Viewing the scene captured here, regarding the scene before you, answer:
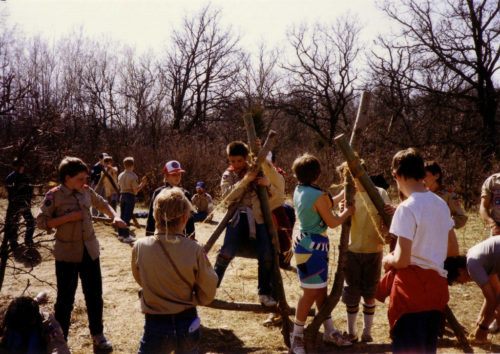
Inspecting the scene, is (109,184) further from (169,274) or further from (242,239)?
(169,274)

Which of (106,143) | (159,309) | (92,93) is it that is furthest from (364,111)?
(92,93)

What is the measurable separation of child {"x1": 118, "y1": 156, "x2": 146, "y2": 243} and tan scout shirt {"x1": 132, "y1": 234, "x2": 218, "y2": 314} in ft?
22.6

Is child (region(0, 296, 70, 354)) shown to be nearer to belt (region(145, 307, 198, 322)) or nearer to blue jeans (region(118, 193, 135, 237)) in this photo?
belt (region(145, 307, 198, 322))

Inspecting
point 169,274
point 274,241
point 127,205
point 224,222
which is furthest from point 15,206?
point 127,205

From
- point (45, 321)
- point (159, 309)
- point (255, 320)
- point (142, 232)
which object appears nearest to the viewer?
point (159, 309)

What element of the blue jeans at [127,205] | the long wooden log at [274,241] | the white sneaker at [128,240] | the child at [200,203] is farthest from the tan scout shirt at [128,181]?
the long wooden log at [274,241]

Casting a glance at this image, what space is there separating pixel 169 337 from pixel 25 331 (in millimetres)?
954

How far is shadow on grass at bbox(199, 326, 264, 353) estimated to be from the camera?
400 centimetres

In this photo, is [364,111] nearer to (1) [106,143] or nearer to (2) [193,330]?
(2) [193,330]

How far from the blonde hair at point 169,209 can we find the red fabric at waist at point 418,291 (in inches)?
56.4

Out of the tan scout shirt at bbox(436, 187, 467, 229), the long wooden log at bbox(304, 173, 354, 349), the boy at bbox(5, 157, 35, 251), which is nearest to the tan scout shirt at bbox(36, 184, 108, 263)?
the boy at bbox(5, 157, 35, 251)

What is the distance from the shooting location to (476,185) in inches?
516

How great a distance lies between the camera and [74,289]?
3.70 meters

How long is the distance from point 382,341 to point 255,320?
142 cm
